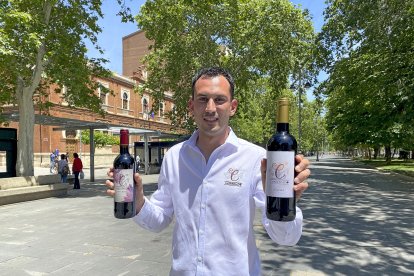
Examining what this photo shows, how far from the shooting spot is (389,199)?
1316 centimetres

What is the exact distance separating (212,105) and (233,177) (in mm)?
397

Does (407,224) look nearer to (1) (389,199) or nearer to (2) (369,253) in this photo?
(2) (369,253)

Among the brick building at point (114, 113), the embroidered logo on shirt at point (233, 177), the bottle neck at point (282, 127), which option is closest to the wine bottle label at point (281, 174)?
the bottle neck at point (282, 127)

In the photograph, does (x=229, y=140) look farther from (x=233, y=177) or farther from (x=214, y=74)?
(x=214, y=74)

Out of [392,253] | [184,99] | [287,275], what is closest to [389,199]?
[392,253]

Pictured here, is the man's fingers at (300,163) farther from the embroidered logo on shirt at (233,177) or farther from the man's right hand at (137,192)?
the man's right hand at (137,192)

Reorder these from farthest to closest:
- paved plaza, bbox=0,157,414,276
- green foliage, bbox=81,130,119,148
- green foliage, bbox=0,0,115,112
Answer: green foliage, bbox=81,130,119,148
green foliage, bbox=0,0,115,112
paved plaza, bbox=0,157,414,276

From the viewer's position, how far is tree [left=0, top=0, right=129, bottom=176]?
12961 mm

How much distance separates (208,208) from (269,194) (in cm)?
38

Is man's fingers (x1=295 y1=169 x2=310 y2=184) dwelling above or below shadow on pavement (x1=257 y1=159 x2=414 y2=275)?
above

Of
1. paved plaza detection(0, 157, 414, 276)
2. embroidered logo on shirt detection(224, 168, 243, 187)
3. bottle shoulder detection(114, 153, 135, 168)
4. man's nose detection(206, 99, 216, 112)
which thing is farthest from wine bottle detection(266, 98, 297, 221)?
paved plaza detection(0, 157, 414, 276)

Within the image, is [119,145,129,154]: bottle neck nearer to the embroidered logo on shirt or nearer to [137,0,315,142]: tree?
the embroidered logo on shirt

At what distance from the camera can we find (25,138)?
1497cm

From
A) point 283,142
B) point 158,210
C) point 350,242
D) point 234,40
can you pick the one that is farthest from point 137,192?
point 234,40
